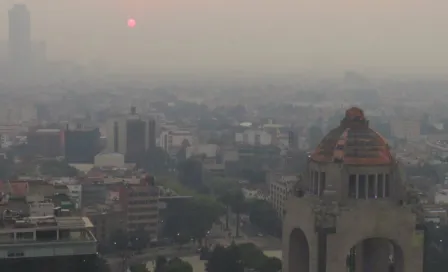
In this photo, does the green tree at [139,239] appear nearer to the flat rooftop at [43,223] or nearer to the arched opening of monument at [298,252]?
the flat rooftop at [43,223]

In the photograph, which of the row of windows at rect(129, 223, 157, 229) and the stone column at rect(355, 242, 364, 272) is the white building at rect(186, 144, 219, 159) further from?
the stone column at rect(355, 242, 364, 272)

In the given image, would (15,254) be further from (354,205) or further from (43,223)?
(354,205)

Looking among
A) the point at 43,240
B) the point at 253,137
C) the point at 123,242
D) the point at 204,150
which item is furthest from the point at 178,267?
the point at 253,137

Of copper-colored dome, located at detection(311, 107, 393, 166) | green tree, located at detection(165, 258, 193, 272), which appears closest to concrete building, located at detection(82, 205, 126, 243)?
green tree, located at detection(165, 258, 193, 272)

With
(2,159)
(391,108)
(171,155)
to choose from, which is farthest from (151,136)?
(391,108)

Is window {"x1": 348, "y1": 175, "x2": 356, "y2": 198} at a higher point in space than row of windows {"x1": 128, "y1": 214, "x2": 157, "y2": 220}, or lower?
higher

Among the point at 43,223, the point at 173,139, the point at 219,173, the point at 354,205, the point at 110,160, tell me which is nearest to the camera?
the point at 354,205
